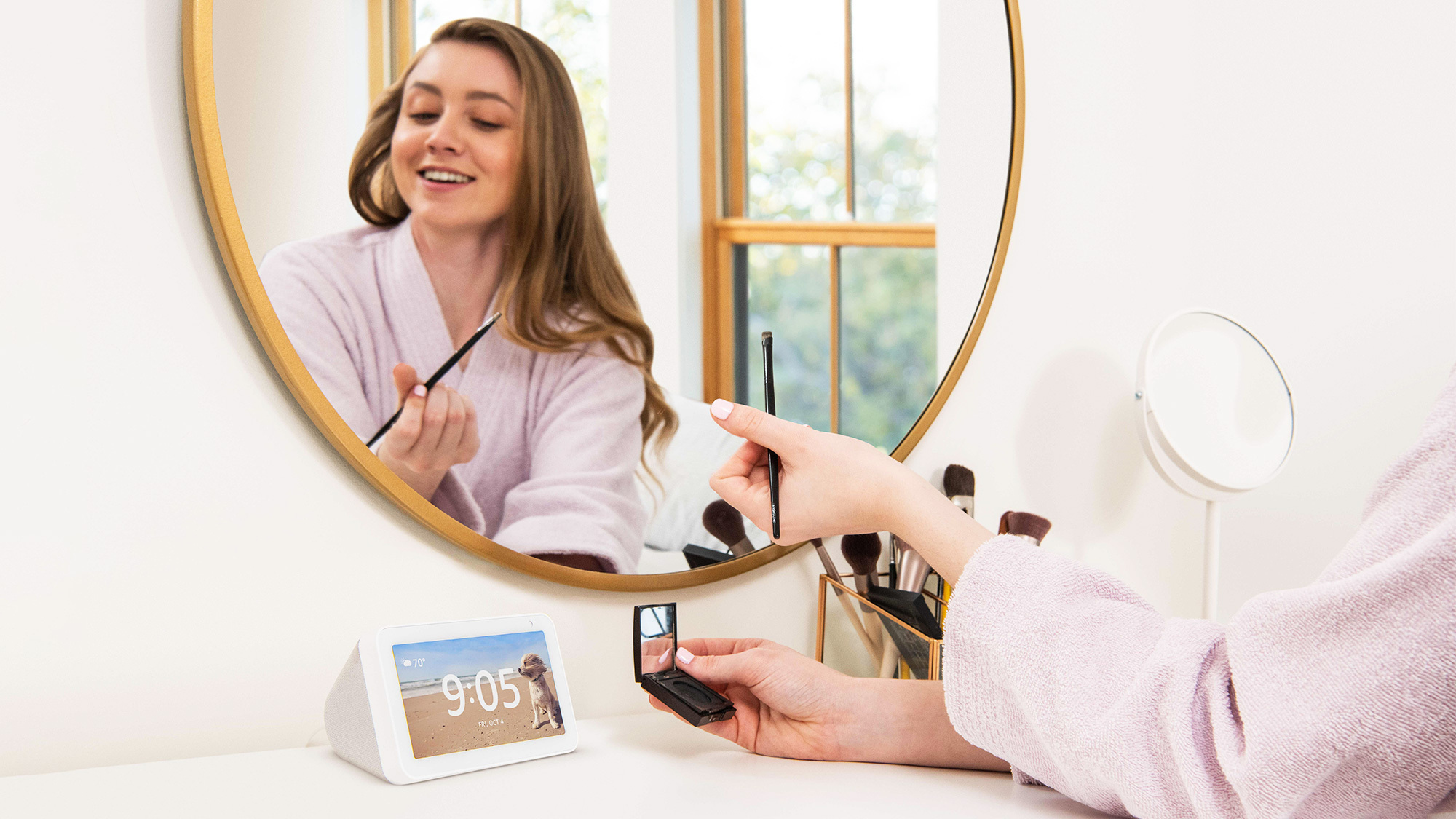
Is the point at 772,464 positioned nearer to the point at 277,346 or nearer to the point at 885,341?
the point at 885,341

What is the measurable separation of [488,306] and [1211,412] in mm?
751

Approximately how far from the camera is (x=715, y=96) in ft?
2.33

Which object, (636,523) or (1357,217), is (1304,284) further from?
(636,523)

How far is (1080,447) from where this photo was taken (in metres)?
0.97

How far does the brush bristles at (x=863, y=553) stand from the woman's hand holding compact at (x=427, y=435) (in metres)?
0.36

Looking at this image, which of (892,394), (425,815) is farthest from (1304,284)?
(425,815)

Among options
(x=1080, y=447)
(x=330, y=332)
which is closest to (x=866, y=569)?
(x=1080, y=447)

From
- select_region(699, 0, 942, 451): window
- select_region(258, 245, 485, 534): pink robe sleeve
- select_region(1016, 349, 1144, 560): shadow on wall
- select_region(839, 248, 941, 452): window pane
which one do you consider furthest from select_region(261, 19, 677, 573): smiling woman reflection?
select_region(1016, 349, 1144, 560): shadow on wall

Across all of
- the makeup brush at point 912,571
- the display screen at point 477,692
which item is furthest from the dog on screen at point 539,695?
the makeup brush at point 912,571

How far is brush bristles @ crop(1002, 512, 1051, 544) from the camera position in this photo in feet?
2.64

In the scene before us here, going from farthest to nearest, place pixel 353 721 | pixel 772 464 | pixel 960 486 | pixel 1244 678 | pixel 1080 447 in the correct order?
pixel 1080 447 < pixel 960 486 < pixel 772 464 < pixel 353 721 < pixel 1244 678

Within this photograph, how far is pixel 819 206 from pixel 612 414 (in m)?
0.28

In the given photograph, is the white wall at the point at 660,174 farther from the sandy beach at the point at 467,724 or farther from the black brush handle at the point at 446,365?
the sandy beach at the point at 467,724

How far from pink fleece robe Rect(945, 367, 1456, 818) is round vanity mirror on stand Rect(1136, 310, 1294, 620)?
0.40 m
